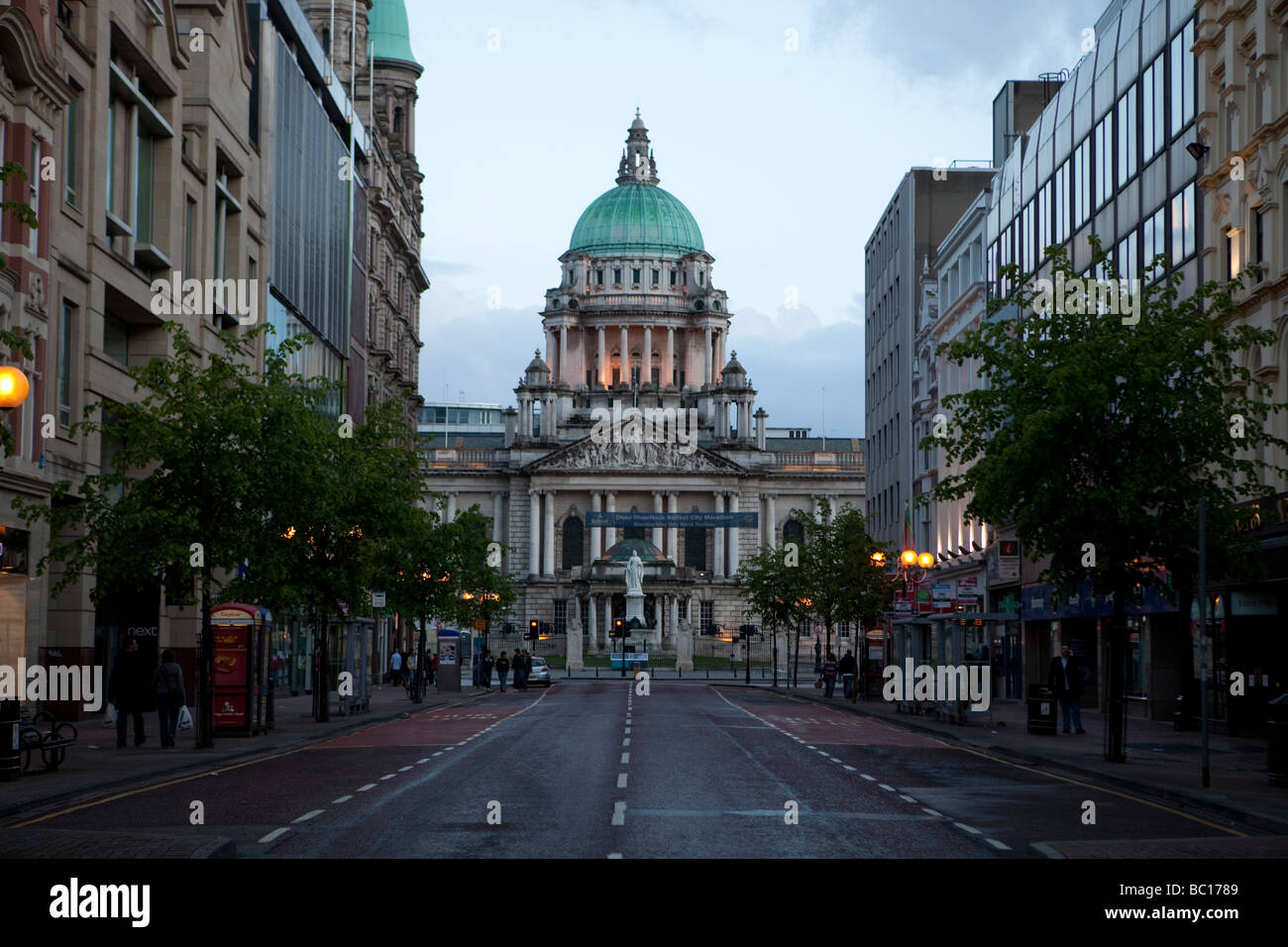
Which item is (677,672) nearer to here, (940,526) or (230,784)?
(940,526)

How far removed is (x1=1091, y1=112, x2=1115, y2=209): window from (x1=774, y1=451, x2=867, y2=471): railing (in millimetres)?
98885

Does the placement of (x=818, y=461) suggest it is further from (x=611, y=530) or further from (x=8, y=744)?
(x=8, y=744)

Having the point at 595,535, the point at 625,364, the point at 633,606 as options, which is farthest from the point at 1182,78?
the point at 625,364

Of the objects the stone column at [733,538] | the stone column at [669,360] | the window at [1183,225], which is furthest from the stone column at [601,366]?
the window at [1183,225]

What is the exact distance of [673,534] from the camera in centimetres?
14250

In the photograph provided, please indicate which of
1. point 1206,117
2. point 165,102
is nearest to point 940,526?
point 1206,117

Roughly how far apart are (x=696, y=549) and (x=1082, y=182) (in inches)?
3874

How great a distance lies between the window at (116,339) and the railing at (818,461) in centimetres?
10656

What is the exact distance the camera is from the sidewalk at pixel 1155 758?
2012 cm

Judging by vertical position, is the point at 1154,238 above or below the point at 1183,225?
above

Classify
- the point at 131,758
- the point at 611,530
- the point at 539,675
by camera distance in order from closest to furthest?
1. the point at 131,758
2. the point at 539,675
3. the point at 611,530

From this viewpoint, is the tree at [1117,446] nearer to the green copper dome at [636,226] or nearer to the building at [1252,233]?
the building at [1252,233]

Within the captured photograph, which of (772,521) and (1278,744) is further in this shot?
(772,521)
